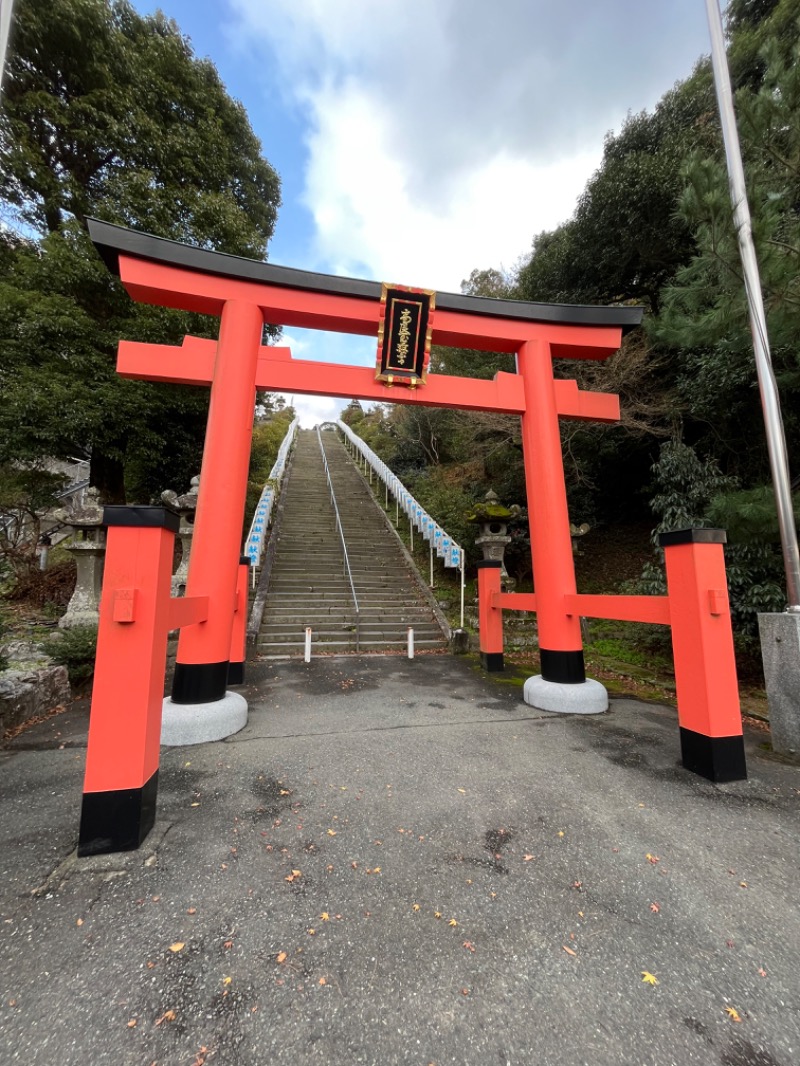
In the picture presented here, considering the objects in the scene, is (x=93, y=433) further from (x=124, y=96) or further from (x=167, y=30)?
(x=167, y=30)

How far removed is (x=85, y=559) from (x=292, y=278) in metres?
5.62

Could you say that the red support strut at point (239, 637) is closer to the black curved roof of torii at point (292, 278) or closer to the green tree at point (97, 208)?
the black curved roof of torii at point (292, 278)

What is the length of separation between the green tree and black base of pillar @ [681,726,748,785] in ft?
29.7

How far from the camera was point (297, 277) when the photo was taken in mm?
4246

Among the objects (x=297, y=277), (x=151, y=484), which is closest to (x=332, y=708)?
(x=297, y=277)

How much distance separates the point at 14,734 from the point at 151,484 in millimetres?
6929

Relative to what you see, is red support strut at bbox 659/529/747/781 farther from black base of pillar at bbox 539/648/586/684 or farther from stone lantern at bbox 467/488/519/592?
stone lantern at bbox 467/488/519/592

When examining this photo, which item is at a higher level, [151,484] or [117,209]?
[117,209]

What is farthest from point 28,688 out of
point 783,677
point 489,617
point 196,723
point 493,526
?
point 493,526

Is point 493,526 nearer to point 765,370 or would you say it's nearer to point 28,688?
point 765,370

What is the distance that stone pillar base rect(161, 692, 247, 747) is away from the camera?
3400mm

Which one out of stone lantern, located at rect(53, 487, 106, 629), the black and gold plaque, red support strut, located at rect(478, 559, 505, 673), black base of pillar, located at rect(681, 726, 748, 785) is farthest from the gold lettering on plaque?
stone lantern, located at rect(53, 487, 106, 629)

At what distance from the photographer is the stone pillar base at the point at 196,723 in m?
3.40

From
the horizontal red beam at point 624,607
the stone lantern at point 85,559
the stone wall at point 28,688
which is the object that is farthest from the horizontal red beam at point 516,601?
the stone lantern at point 85,559
